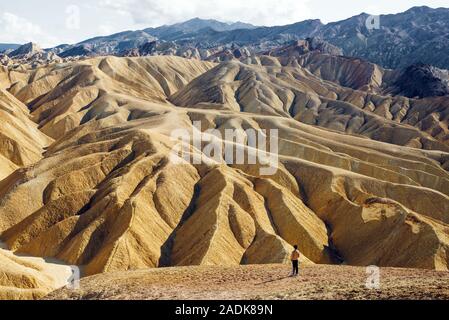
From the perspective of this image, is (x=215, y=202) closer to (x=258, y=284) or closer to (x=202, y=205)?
(x=202, y=205)

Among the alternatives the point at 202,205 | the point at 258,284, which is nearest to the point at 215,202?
the point at 202,205

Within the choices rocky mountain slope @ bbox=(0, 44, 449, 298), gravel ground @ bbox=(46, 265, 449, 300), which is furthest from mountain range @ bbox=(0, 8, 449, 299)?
gravel ground @ bbox=(46, 265, 449, 300)

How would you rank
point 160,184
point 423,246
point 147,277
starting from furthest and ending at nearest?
point 160,184
point 423,246
point 147,277

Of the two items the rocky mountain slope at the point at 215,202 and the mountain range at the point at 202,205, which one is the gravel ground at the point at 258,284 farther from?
the rocky mountain slope at the point at 215,202

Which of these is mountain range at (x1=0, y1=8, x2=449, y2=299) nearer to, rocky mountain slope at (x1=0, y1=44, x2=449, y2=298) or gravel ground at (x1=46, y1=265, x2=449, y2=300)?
rocky mountain slope at (x1=0, y1=44, x2=449, y2=298)

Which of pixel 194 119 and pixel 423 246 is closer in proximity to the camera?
pixel 423 246

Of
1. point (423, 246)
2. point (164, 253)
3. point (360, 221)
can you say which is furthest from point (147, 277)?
point (360, 221)
